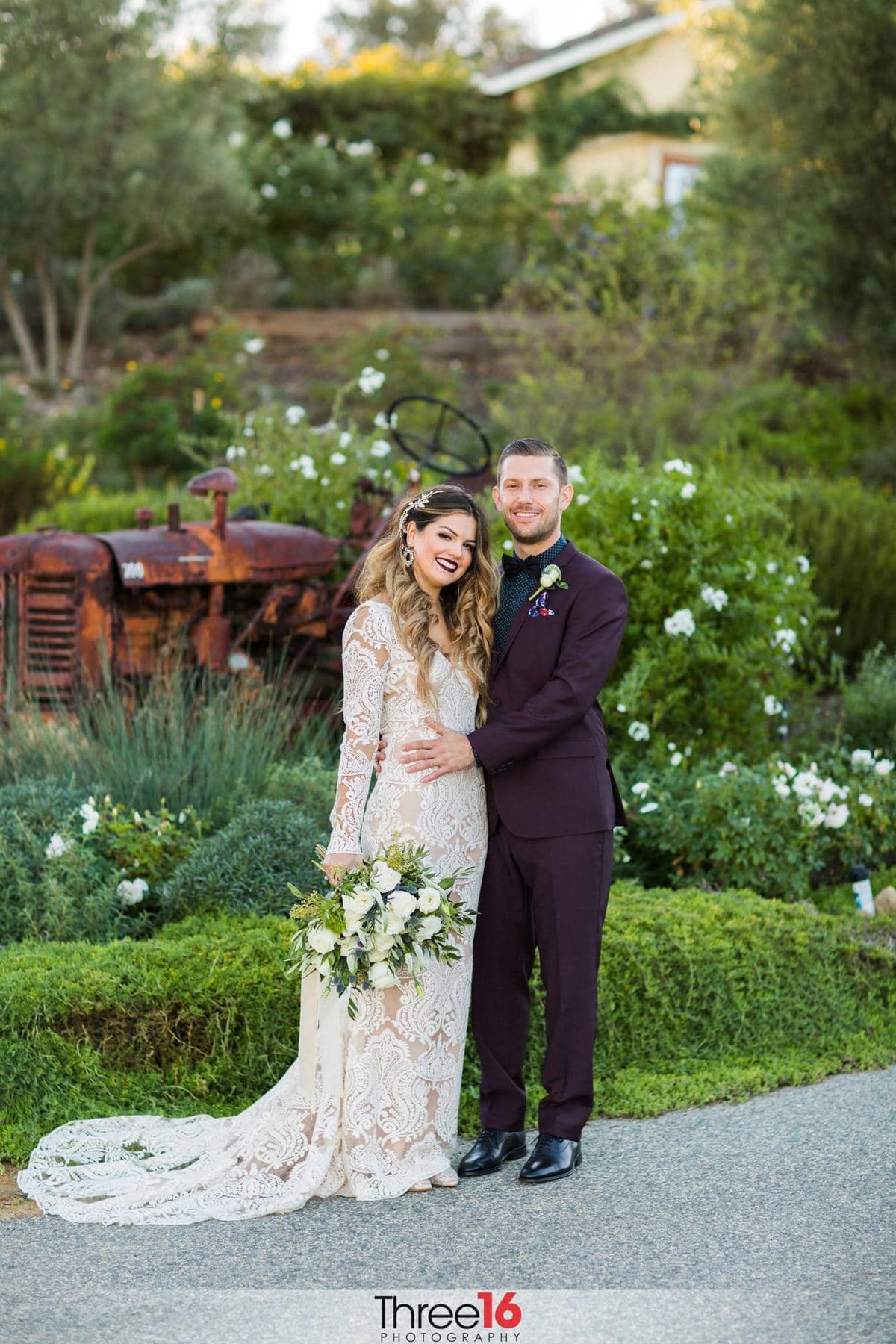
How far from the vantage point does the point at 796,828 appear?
5.98 metres

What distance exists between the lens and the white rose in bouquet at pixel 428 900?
3.69 metres

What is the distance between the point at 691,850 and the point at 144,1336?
334cm

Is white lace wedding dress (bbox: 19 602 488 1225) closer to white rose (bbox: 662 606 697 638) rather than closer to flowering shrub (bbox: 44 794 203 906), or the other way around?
flowering shrub (bbox: 44 794 203 906)

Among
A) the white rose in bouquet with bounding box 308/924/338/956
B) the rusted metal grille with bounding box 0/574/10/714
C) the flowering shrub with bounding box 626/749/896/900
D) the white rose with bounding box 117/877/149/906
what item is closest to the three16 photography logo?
the white rose in bouquet with bounding box 308/924/338/956

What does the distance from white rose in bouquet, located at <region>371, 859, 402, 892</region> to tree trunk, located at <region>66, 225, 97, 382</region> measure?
15.2m

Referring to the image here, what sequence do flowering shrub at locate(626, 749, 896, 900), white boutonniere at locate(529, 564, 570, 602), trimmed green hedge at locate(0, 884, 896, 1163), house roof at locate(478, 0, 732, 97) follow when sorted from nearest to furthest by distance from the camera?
white boutonniere at locate(529, 564, 570, 602)
trimmed green hedge at locate(0, 884, 896, 1163)
flowering shrub at locate(626, 749, 896, 900)
house roof at locate(478, 0, 732, 97)

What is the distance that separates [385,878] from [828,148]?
11.0 m

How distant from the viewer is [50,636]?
6.51 m

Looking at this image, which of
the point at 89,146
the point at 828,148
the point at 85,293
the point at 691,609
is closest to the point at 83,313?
the point at 85,293

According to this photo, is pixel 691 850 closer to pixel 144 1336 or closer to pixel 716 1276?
pixel 716 1276

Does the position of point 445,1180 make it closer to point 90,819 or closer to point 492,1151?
point 492,1151

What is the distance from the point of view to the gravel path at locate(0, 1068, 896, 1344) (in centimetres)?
311

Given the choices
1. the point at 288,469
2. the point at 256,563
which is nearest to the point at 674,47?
the point at 288,469

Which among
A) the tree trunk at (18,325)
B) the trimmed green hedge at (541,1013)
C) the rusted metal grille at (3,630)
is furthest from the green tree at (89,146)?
the trimmed green hedge at (541,1013)
